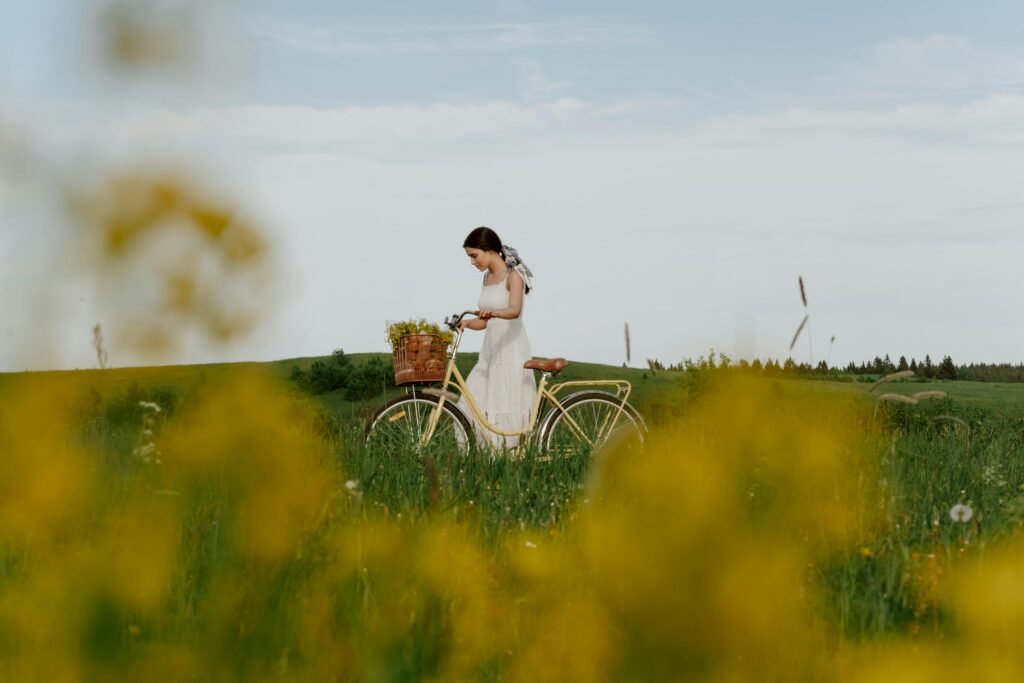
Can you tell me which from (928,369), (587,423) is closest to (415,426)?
(587,423)

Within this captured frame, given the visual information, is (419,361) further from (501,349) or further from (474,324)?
(501,349)

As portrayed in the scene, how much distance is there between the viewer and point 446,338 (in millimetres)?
8312

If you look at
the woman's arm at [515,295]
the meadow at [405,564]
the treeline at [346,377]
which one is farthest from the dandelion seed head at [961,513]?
the treeline at [346,377]

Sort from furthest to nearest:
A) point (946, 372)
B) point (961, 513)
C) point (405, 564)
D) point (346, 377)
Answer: point (946, 372)
point (346, 377)
point (961, 513)
point (405, 564)

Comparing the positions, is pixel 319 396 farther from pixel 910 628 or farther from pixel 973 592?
pixel 973 592

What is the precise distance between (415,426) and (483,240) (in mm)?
1680

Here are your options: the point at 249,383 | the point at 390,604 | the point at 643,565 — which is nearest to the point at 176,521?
the point at 390,604

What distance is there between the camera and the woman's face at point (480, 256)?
8.47 metres

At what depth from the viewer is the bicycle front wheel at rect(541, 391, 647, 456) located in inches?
313

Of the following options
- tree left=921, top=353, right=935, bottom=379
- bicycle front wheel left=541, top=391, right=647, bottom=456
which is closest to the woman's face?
bicycle front wheel left=541, top=391, right=647, bottom=456

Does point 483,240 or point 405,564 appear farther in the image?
point 483,240

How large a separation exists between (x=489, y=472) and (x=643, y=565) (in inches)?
222

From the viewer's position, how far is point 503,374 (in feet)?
28.0

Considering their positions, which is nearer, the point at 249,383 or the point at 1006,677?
the point at 249,383
